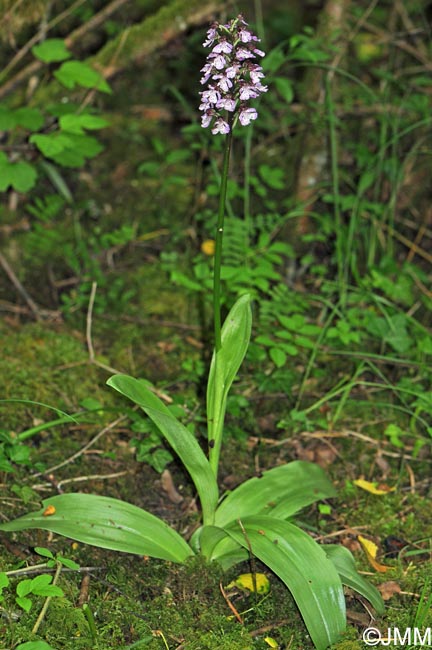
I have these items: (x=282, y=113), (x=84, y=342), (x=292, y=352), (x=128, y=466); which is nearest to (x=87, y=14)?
(x=282, y=113)

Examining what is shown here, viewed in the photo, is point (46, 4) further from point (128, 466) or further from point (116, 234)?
point (128, 466)

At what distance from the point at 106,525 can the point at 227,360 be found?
26.3 inches

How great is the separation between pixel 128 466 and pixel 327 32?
2620mm

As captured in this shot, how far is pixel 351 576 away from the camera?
2340 mm

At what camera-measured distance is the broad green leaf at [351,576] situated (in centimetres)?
231

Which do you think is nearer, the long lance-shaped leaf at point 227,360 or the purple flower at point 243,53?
the purple flower at point 243,53

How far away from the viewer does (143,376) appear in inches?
132

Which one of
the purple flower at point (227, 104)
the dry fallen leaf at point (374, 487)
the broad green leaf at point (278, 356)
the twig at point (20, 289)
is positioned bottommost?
the dry fallen leaf at point (374, 487)

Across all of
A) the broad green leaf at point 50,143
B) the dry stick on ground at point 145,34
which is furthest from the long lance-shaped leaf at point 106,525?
the dry stick on ground at point 145,34

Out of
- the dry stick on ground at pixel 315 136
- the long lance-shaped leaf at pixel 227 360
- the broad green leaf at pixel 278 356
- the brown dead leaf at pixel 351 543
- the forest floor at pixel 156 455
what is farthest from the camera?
the dry stick on ground at pixel 315 136

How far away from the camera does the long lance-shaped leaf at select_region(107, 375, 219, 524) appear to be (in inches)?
87.0

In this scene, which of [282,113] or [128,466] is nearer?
[128,466]

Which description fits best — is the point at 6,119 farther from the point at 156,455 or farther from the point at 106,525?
the point at 106,525

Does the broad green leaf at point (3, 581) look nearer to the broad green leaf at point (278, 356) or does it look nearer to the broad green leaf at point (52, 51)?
the broad green leaf at point (278, 356)
